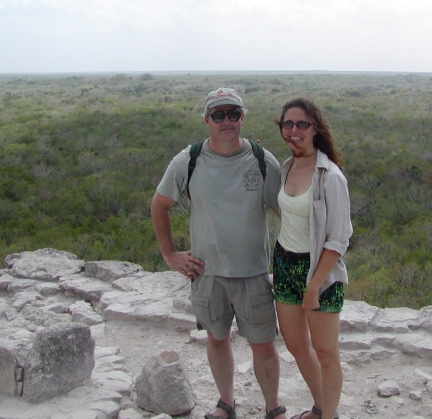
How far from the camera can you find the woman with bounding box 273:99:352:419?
2.56 meters

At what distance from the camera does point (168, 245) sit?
10.6ft

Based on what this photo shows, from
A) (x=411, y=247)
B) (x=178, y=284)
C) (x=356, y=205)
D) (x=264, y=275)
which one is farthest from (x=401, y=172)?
(x=264, y=275)

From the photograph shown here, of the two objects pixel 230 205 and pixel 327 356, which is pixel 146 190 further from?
pixel 327 356

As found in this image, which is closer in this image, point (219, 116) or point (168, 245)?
point (219, 116)

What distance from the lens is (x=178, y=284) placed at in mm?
5574

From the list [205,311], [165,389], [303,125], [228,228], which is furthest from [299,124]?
[165,389]

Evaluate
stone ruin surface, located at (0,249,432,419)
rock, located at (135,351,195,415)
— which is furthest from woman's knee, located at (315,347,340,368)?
rock, located at (135,351,195,415)

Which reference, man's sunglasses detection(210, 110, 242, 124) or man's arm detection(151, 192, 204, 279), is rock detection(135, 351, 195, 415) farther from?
man's sunglasses detection(210, 110, 242, 124)

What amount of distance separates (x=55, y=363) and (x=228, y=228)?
4.94 feet

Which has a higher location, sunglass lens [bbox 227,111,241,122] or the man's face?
sunglass lens [bbox 227,111,241,122]

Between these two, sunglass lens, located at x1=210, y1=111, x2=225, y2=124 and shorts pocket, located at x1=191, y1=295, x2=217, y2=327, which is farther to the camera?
shorts pocket, located at x1=191, y1=295, x2=217, y2=327

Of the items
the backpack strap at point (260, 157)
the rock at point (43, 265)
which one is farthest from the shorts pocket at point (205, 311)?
the rock at point (43, 265)

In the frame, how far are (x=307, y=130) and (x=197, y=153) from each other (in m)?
0.64

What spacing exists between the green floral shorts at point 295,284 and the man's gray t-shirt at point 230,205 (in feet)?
0.56
